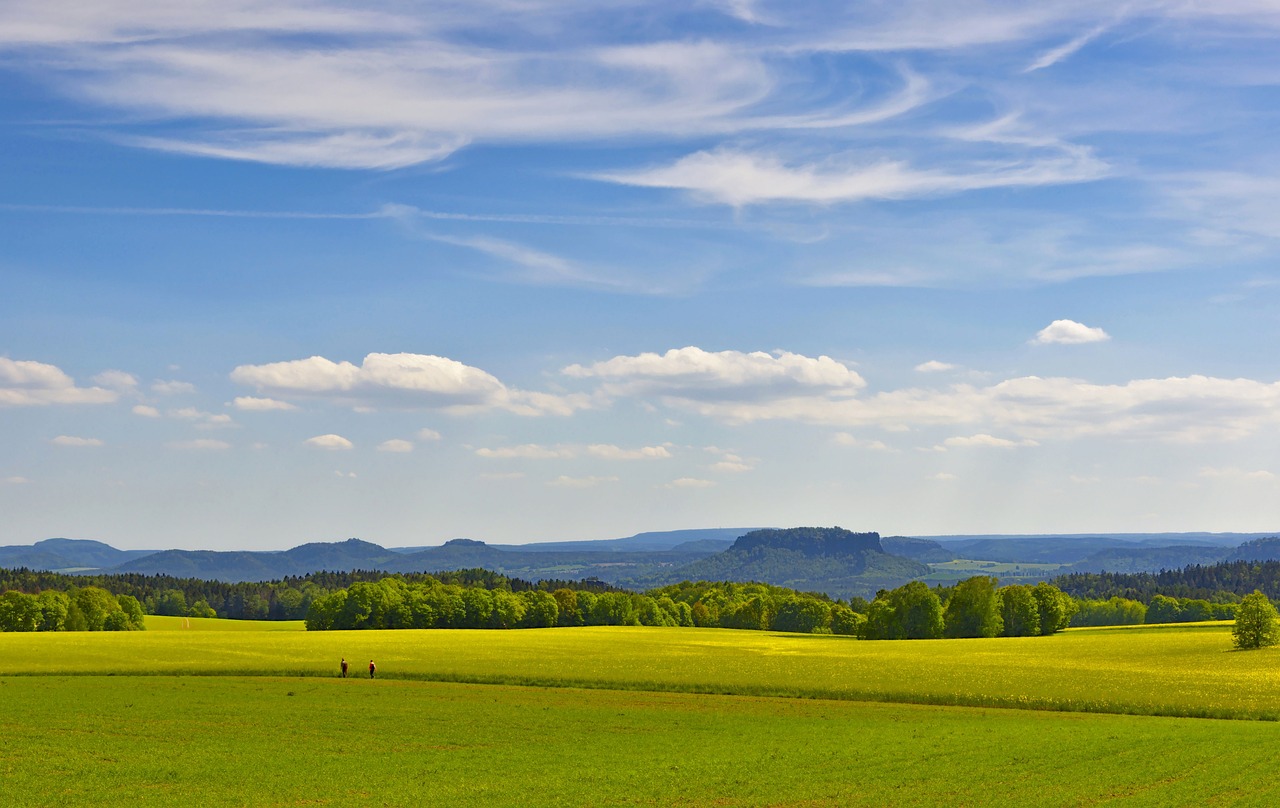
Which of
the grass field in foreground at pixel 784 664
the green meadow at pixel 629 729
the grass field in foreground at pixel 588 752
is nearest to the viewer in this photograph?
the grass field in foreground at pixel 588 752

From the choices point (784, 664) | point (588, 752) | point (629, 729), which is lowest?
point (784, 664)

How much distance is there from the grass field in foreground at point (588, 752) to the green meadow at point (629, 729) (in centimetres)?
17

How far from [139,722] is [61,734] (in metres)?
4.33

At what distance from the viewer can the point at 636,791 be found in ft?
123

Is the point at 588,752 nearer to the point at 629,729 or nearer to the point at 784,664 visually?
the point at 629,729

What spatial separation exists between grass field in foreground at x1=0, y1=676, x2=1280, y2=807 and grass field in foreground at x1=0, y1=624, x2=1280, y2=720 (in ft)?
19.6

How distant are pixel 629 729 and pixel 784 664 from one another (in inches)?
1532

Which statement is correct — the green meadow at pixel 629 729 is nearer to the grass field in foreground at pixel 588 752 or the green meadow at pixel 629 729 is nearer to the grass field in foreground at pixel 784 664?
the grass field in foreground at pixel 588 752

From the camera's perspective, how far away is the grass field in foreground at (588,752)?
36781mm

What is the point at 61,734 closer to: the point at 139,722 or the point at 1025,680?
the point at 139,722

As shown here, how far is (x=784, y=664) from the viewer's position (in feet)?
291

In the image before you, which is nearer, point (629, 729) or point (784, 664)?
point (629, 729)

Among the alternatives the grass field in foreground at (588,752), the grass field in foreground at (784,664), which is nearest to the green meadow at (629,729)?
the grass field in foreground at (588,752)

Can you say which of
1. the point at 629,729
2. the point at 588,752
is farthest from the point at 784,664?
the point at 588,752
